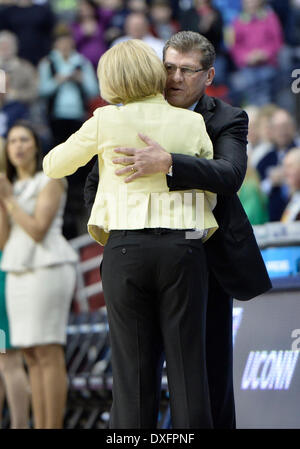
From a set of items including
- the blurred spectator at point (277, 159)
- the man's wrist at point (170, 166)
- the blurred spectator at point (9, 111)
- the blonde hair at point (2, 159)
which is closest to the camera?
the man's wrist at point (170, 166)

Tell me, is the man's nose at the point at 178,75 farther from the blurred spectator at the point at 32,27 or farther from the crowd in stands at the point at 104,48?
the blurred spectator at the point at 32,27

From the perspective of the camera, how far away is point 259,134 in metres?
8.03

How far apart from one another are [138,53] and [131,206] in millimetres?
525

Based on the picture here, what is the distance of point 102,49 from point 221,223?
659 centimetres

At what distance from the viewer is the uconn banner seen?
4129mm

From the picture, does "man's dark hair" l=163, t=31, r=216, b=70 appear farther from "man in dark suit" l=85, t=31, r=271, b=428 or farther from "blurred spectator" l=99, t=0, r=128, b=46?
"blurred spectator" l=99, t=0, r=128, b=46

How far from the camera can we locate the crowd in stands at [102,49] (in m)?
8.98

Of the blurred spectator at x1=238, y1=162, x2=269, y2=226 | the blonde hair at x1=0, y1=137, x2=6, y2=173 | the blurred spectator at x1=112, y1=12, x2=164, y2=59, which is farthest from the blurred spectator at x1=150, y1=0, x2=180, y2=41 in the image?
the blonde hair at x1=0, y1=137, x2=6, y2=173

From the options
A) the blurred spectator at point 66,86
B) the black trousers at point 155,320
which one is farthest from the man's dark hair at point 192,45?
the blurred spectator at point 66,86

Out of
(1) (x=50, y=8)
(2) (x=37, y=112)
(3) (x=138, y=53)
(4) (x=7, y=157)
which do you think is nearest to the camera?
(3) (x=138, y=53)
